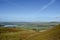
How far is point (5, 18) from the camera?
4168mm

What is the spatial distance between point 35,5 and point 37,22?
0.57 m

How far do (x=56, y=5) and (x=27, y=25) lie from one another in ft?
3.81

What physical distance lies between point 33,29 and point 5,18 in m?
1.00

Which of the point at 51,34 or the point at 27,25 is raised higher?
the point at 27,25

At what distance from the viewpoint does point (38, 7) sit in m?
4.14

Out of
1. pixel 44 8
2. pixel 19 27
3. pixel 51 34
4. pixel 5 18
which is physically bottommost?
pixel 51 34

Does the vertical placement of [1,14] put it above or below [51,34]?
above

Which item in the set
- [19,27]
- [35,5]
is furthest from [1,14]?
[35,5]

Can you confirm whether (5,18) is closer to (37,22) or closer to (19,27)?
(19,27)

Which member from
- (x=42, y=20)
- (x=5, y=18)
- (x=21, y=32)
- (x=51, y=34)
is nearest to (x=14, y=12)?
(x=5, y=18)

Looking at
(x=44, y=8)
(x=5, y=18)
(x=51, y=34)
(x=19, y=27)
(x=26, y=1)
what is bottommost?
(x=51, y=34)

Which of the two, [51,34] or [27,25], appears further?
[27,25]

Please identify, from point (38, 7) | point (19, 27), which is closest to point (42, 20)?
point (38, 7)

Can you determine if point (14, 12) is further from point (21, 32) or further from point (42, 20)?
point (42, 20)
